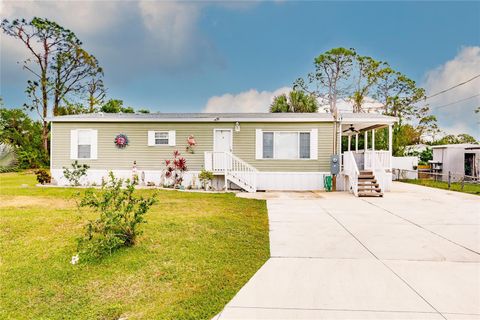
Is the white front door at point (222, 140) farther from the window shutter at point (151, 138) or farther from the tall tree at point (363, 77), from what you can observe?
the tall tree at point (363, 77)

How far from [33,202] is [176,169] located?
5822 millimetres

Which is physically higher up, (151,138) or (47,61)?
(47,61)

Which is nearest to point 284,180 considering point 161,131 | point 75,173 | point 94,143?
point 161,131

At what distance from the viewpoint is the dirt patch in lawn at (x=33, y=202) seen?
8531 mm

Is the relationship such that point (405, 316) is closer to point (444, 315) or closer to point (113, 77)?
point (444, 315)

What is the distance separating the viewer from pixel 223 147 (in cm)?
1403

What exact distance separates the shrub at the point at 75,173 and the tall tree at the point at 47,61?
41.3ft

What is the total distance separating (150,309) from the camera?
10.7ft

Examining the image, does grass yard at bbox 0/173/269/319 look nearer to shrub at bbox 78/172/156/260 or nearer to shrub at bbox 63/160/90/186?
shrub at bbox 78/172/156/260

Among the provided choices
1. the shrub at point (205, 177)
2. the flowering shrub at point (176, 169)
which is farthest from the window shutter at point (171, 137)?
the shrub at point (205, 177)

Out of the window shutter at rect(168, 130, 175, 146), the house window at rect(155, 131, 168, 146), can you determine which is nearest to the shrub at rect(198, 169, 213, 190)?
the window shutter at rect(168, 130, 175, 146)

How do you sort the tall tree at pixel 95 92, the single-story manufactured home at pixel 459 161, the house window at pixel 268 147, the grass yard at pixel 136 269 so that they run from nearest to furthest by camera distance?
the grass yard at pixel 136 269 → the house window at pixel 268 147 → the single-story manufactured home at pixel 459 161 → the tall tree at pixel 95 92

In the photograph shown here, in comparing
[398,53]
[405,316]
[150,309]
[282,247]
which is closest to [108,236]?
[150,309]

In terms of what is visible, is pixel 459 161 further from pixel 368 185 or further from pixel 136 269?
pixel 136 269
